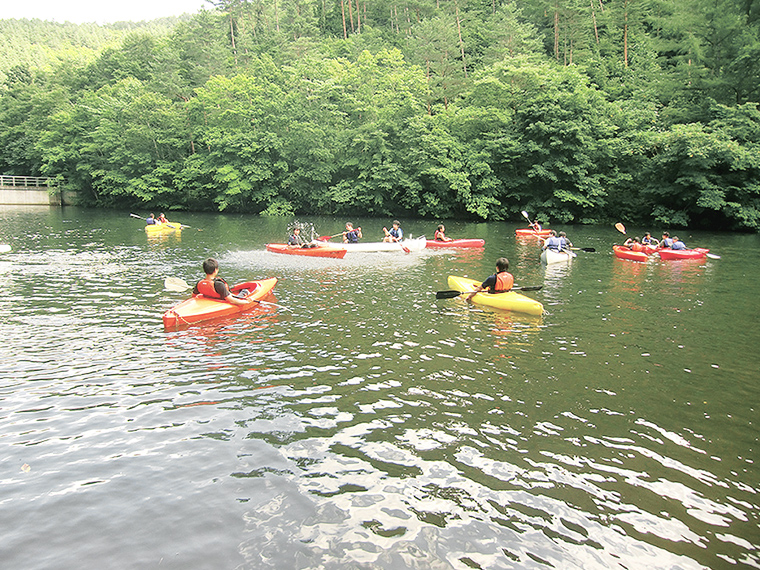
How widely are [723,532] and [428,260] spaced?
1431 cm

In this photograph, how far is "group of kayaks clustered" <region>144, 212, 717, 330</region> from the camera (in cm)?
982

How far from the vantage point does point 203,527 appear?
13.5ft

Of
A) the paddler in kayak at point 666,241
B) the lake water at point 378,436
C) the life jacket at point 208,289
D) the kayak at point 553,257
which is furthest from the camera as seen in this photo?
the paddler in kayak at point 666,241

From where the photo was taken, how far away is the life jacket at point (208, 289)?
32.9ft

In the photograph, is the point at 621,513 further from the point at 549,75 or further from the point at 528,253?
the point at 549,75

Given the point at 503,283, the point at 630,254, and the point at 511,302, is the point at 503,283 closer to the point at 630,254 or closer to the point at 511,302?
the point at 511,302

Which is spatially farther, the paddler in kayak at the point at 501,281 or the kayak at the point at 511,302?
the paddler in kayak at the point at 501,281

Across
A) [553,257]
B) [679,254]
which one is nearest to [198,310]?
[553,257]

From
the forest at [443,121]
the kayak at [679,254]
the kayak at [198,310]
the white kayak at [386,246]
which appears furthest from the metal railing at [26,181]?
the kayak at [679,254]

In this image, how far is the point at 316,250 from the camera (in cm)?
1814

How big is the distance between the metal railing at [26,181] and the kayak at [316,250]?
4423 centimetres

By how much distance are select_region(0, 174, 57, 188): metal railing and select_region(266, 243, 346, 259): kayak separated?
4423 centimetres

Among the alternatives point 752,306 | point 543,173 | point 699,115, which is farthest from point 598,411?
point 699,115

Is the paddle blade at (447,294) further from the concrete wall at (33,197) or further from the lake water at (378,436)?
the concrete wall at (33,197)
